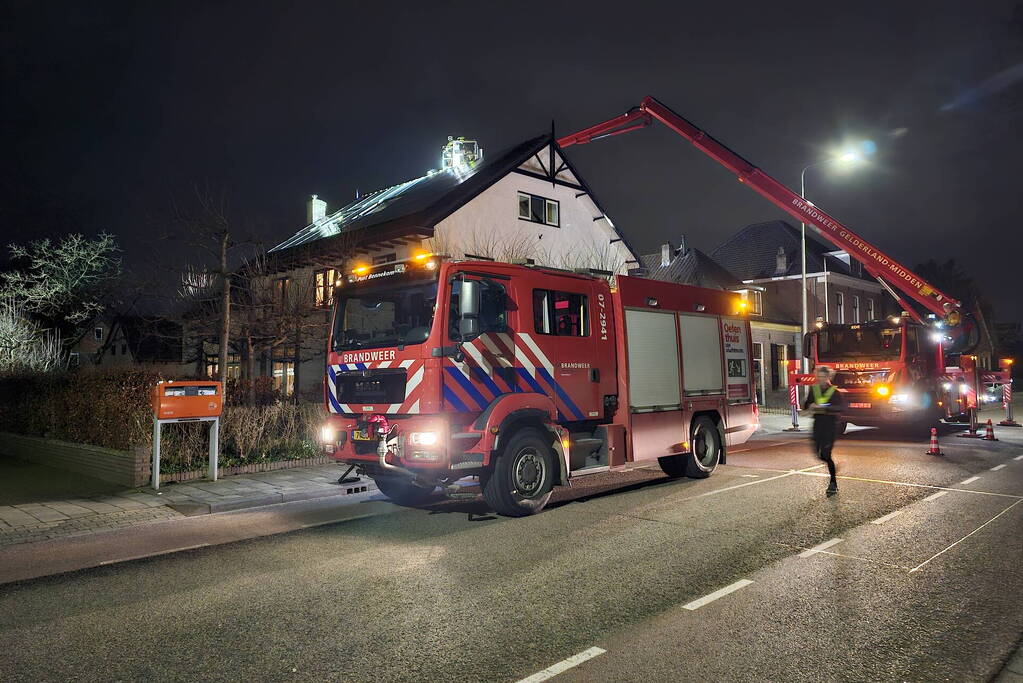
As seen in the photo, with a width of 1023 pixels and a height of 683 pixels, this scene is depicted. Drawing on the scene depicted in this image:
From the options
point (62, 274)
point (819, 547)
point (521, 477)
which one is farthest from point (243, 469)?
point (62, 274)

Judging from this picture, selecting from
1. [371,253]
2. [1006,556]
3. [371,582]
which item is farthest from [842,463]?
[371,253]

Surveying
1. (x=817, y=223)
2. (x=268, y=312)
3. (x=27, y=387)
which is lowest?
(x=27, y=387)

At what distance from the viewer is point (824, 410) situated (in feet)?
30.7

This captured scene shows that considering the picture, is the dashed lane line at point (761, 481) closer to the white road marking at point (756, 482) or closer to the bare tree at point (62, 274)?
the white road marking at point (756, 482)

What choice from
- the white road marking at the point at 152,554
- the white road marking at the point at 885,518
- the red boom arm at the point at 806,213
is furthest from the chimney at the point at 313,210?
the white road marking at the point at 885,518

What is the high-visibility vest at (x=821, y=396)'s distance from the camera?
9.24m

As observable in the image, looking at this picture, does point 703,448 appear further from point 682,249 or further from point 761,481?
point 682,249

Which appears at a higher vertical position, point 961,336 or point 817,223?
point 817,223

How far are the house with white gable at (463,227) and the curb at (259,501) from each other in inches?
327

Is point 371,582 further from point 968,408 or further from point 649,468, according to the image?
point 968,408

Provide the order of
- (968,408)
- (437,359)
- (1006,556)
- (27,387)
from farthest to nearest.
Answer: (968,408) < (27,387) < (437,359) < (1006,556)

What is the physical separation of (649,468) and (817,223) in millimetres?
9695

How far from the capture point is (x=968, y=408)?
1758 centimetres

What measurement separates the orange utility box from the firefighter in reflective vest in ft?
28.8
